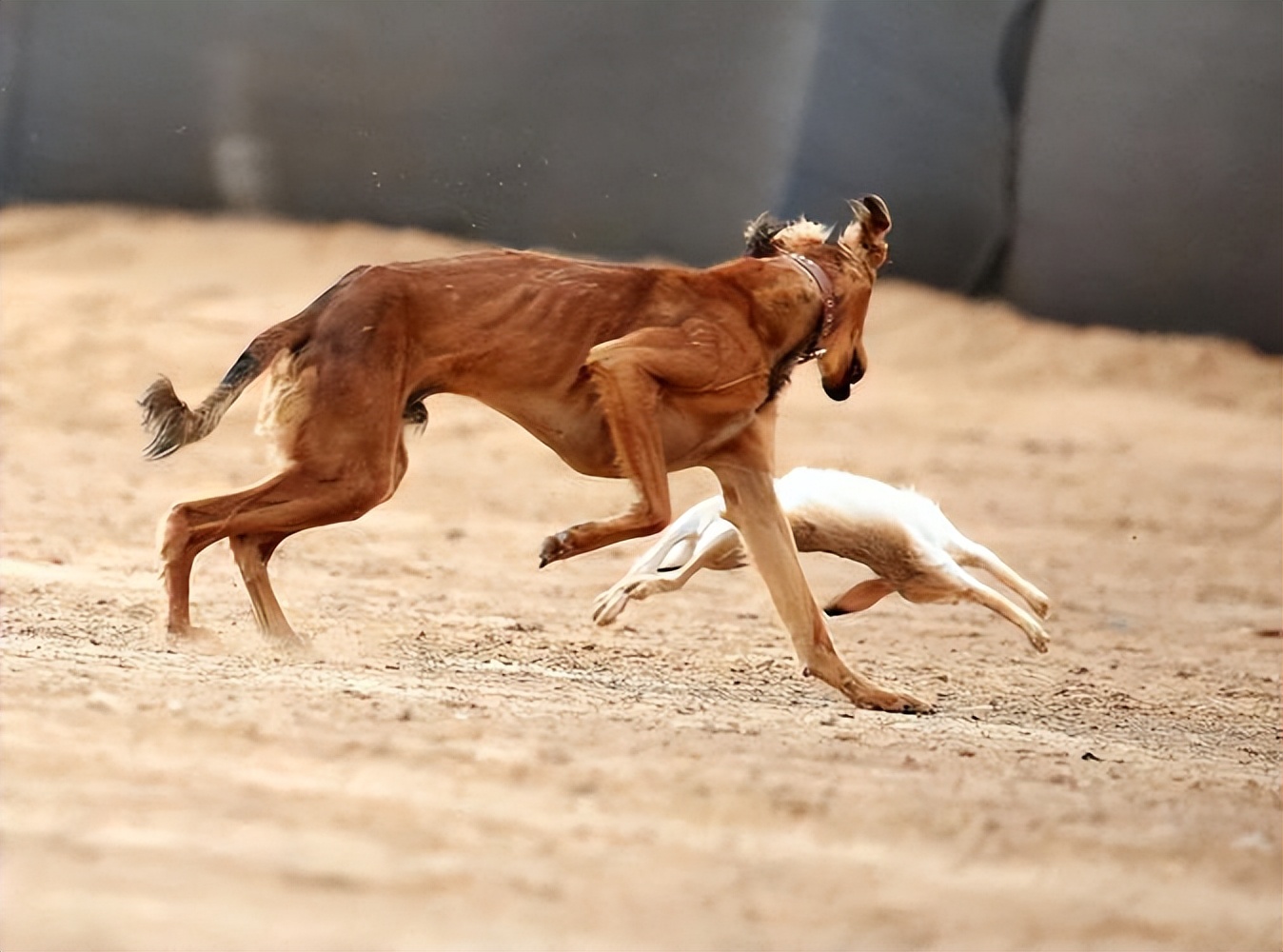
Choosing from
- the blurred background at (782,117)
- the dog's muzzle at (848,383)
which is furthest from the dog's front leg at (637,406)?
the blurred background at (782,117)

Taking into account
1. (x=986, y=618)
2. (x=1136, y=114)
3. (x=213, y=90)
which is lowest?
(x=986, y=618)

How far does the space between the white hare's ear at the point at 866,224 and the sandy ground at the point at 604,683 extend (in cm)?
145

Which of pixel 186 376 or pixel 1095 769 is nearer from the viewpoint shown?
pixel 1095 769

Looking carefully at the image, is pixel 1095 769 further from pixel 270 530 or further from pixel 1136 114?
pixel 1136 114

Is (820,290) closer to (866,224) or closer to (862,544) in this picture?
(866,224)

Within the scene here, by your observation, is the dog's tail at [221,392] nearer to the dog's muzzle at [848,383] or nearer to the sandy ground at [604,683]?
the sandy ground at [604,683]

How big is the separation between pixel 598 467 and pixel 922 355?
645 centimetres

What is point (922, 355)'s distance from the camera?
1112 centimetres

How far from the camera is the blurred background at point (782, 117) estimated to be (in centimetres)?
1028

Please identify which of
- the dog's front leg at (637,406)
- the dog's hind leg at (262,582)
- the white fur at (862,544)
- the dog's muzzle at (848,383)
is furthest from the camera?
the white fur at (862,544)

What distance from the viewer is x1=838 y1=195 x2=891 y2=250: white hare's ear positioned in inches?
204

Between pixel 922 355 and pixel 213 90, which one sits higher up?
pixel 213 90

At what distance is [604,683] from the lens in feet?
17.0

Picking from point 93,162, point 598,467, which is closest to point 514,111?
point 93,162
